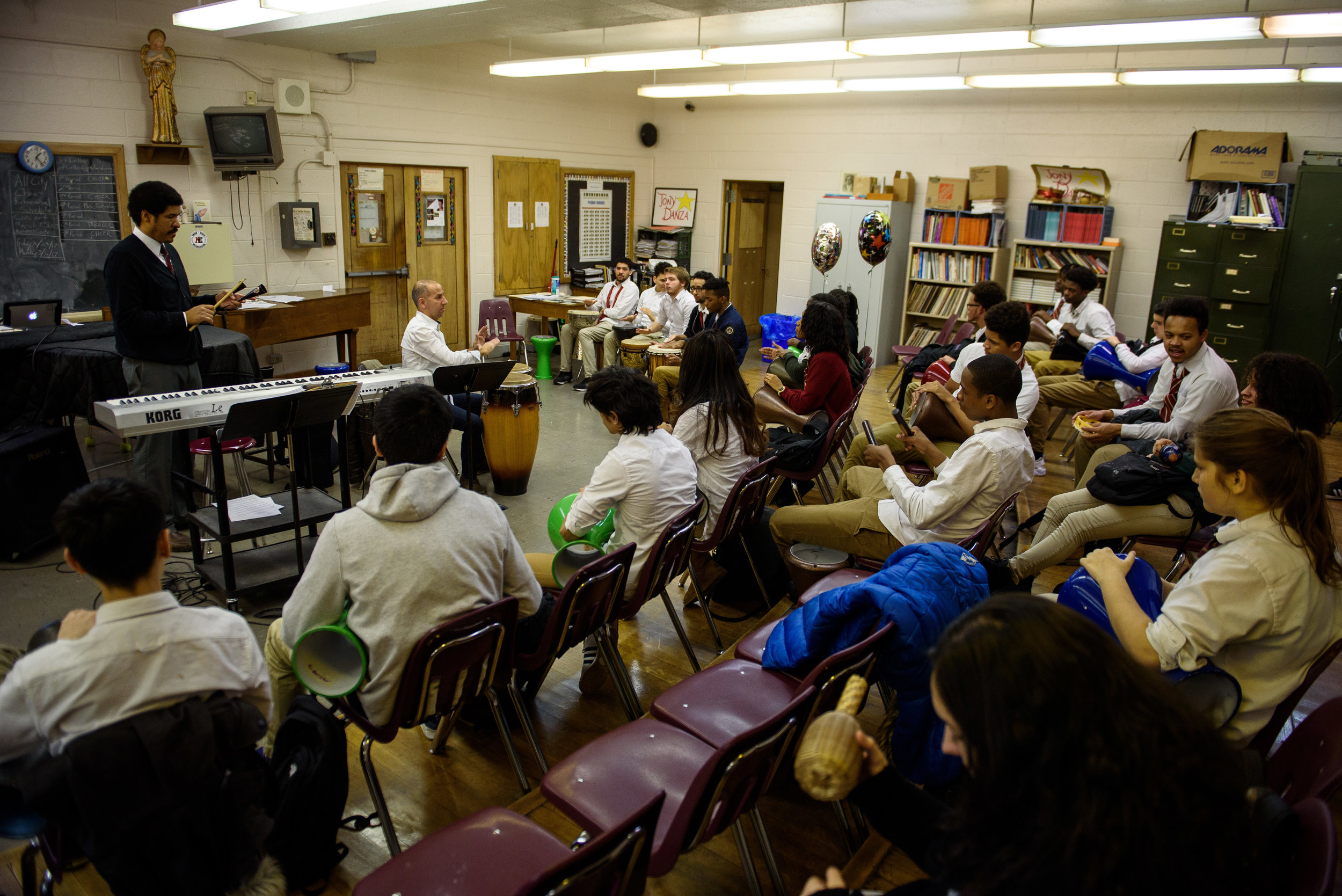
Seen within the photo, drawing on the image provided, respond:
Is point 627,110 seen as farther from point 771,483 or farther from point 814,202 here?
point 771,483

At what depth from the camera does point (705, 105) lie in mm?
10695

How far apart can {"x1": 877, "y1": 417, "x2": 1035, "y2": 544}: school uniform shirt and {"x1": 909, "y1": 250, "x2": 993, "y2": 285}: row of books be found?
6.41m

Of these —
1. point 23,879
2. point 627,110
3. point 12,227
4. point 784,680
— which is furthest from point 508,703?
point 627,110

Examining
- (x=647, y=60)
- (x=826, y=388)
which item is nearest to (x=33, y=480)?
(x=826, y=388)

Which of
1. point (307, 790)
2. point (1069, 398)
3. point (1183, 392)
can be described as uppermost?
point (1183, 392)

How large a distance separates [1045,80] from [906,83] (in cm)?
121

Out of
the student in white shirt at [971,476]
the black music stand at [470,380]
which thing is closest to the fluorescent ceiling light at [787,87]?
the black music stand at [470,380]

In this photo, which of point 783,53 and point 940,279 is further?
point 940,279

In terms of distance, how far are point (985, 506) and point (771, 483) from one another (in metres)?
1.22

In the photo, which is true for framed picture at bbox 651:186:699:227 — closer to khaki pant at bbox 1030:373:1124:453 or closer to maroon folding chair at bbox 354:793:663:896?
khaki pant at bbox 1030:373:1124:453

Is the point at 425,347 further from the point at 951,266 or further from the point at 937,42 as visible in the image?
the point at 951,266

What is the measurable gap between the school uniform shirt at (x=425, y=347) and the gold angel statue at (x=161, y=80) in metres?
2.91

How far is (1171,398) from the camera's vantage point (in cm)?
409

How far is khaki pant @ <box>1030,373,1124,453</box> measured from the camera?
5.61 metres
